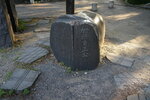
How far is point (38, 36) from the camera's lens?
577cm

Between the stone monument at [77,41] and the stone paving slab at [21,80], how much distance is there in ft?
2.51

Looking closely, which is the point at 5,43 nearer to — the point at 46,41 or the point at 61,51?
the point at 46,41

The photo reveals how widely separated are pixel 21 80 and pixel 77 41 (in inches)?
54.0

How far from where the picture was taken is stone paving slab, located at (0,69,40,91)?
3285mm

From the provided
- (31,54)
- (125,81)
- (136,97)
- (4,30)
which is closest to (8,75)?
(31,54)

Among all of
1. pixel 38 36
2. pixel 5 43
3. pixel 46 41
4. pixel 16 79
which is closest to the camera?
pixel 16 79

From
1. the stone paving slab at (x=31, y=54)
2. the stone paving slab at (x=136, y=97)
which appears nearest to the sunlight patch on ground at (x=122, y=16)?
the stone paving slab at (x=31, y=54)

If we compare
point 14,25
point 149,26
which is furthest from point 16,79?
point 149,26

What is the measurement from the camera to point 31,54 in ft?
14.6

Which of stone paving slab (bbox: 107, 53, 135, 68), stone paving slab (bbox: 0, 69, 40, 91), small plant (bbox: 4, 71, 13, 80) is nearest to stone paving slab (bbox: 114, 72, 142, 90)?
stone paving slab (bbox: 107, 53, 135, 68)

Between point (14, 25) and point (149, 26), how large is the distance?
17.9 feet

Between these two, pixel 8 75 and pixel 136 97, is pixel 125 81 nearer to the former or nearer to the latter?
pixel 136 97

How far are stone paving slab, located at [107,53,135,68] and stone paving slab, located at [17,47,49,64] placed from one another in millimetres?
1658

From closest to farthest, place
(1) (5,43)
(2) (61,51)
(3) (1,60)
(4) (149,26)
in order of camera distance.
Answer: (2) (61,51) < (3) (1,60) < (1) (5,43) < (4) (149,26)
